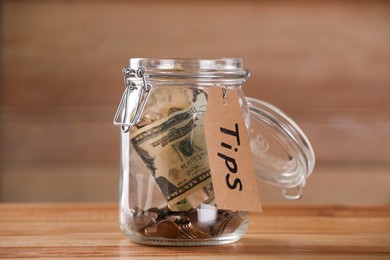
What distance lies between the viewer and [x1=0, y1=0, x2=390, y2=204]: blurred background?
2.11 m

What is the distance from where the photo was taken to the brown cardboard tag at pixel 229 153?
0.78 metres

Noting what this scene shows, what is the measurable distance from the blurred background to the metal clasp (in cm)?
126

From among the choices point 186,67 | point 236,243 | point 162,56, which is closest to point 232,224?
point 236,243

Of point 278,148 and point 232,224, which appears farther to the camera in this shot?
point 278,148

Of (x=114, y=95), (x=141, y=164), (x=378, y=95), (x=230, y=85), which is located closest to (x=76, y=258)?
(x=141, y=164)

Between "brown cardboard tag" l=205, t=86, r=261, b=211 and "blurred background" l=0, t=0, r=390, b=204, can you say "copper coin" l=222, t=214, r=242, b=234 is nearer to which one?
"brown cardboard tag" l=205, t=86, r=261, b=211

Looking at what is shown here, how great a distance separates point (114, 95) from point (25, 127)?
257mm

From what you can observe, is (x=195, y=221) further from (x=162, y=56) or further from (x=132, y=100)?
(x=162, y=56)

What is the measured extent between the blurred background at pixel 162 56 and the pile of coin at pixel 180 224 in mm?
1305

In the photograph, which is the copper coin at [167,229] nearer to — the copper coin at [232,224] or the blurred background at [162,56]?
the copper coin at [232,224]

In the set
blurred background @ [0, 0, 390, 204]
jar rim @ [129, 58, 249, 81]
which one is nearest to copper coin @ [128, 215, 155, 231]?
jar rim @ [129, 58, 249, 81]

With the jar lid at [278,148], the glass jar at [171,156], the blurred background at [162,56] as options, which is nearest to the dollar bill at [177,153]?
the glass jar at [171,156]

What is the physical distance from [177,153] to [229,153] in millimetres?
58

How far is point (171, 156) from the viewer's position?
2.54 ft
